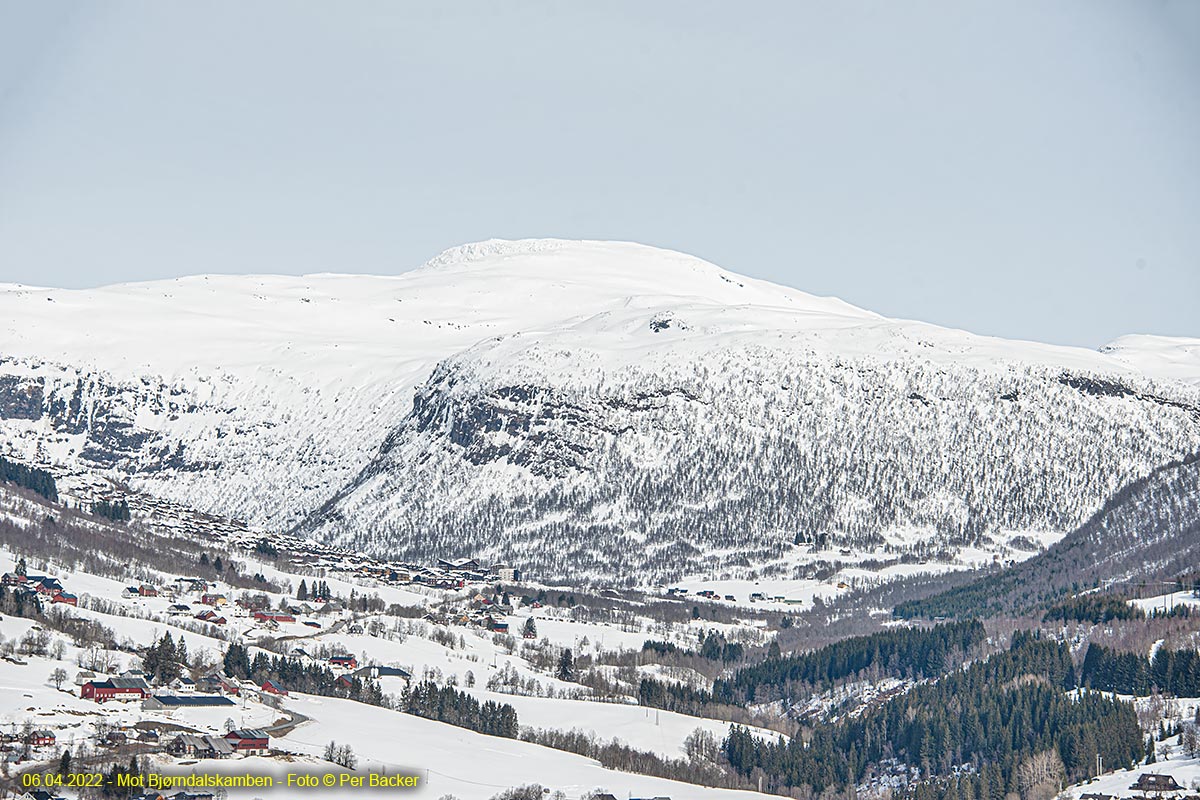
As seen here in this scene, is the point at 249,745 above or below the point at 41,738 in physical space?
below

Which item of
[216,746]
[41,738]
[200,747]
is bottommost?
[200,747]

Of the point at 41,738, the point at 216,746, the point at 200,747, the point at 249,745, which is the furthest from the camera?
the point at 249,745

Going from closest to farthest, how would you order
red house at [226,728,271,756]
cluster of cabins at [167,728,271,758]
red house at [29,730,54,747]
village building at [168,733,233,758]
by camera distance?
red house at [29,730,54,747]
village building at [168,733,233,758]
cluster of cabins at [167,728,271,758]
red house at [226,728,271,756]

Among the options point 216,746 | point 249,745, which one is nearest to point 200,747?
point 216,746

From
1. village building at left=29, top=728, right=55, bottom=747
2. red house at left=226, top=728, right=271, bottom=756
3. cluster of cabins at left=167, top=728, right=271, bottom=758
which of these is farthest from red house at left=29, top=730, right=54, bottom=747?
red house at left=226, top=728, right=271, bottom=756

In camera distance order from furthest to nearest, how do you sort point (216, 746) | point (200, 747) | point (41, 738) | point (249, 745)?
point (249, 745), point (216, 746), point (200, 747), point (41, 738)

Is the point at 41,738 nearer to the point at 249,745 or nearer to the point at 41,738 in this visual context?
the point at 41,738

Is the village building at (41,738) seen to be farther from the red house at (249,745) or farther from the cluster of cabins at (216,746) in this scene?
the red house at (249,745)

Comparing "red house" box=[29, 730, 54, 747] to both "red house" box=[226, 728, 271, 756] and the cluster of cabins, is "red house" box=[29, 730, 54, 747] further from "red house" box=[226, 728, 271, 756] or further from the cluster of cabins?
"red house" box=[226, 728, 271, 756]

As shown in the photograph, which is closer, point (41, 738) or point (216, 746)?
point (41, 738)

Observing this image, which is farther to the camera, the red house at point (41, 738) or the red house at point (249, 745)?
the red house at point (249, 745)

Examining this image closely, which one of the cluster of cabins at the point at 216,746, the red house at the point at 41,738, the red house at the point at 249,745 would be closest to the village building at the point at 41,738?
the red house at the point at 41,738

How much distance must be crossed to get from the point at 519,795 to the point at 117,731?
38.1 m

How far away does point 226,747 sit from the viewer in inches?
7741
